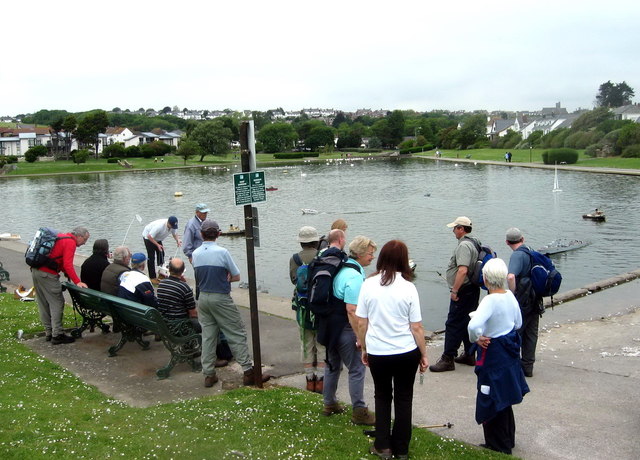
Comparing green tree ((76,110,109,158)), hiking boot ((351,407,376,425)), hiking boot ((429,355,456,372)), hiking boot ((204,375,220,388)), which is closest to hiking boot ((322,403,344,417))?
hiking boot ((351,407,376,425))

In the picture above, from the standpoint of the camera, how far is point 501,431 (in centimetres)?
574

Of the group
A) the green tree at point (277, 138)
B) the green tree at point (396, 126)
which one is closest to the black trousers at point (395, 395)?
the green tree at point (277, 138)

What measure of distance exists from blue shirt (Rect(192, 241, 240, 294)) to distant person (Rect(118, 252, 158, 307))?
1795 mm

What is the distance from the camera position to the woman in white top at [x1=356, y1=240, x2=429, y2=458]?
5.20 m

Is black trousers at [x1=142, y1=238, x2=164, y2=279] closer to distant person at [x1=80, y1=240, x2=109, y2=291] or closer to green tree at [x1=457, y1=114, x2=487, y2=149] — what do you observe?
distant person at [x1=80, y1=240, x2=109, y2=291]

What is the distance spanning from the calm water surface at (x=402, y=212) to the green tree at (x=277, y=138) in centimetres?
8479

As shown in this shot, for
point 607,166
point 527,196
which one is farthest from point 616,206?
point 607,166

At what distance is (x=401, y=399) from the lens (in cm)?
532

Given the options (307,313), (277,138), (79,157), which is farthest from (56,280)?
(277,138)

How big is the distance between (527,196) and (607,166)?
2972 cm

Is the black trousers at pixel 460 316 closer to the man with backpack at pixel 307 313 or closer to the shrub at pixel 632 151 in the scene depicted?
the man with backpack at pixel 307 313

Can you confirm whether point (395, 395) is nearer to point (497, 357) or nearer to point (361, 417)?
point (361, 417)

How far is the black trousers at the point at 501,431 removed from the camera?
573 cm

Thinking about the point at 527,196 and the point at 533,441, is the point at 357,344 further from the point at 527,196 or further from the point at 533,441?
the point at 527,196
